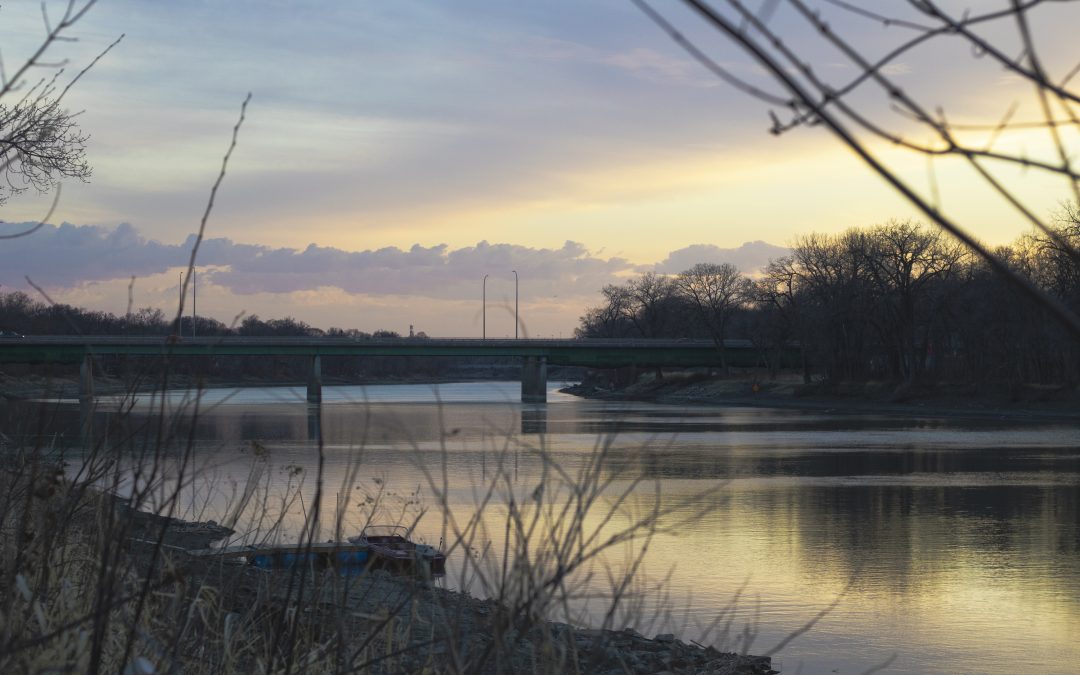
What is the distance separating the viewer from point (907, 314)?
3401 inches

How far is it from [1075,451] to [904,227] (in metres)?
49.0

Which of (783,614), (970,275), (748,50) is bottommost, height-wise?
(783,614)

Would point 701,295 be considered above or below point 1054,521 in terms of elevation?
above

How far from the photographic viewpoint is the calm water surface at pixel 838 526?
40.8 feet

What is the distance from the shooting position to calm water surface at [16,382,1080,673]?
12.4 m

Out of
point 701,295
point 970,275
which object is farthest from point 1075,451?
point 701,295

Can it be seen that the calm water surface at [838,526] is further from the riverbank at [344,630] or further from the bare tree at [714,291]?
the bare tree at [714,291]

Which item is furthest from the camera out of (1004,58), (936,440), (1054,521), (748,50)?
(936,440)

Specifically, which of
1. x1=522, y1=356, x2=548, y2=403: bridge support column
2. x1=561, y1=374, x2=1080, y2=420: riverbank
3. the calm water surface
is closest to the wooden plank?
the calm water surface

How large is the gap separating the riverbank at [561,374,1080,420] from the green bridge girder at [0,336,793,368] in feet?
12.8

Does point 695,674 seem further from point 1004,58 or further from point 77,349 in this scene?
point 77,349

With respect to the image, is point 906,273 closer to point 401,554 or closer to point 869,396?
point 869,396

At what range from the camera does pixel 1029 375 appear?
77875 mm

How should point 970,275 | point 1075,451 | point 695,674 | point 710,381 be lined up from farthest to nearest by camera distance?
point 710,381 < point 970,275 < point 1075,451 < point 695,674
